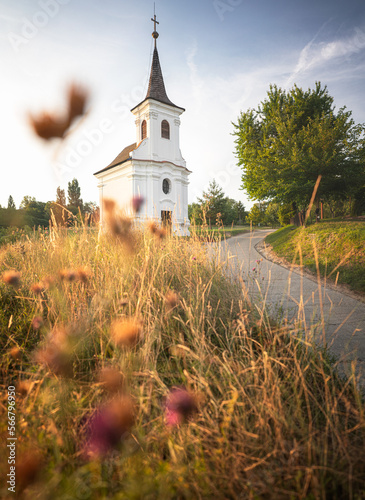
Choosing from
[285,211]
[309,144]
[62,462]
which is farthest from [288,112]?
[62,462]

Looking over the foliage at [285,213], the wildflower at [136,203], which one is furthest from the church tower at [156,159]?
the wildflower at [136,203]

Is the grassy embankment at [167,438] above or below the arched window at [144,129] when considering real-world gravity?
below

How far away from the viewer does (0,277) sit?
11.1 ft

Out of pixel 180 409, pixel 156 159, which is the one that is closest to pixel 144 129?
pixel 156 159

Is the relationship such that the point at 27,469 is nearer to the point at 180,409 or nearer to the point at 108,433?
the point at 108,433

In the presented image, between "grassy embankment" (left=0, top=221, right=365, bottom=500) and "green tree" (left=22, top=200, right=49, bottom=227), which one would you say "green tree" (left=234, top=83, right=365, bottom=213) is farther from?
"green tree" (left=22, top=200, right=49, bottom=227)

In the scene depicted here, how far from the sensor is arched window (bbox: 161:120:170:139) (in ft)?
84.5

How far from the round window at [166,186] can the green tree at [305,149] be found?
11436 mm

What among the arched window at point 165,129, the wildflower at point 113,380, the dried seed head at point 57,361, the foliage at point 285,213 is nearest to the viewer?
the wildflower at point 113,380

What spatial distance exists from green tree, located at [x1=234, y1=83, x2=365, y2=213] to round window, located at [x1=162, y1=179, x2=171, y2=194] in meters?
11.4

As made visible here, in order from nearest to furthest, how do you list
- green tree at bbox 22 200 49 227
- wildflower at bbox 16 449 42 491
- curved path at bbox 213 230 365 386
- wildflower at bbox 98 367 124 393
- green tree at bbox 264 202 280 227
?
1. wildflower at bbox 16 449 42 491
2. wildflower at bbox 98 367 124 393
3. curved path at bbox 213 230 365 386
4. green tree at bbox 22 200 49 227
5. green tree at bbox 264 202 280 227

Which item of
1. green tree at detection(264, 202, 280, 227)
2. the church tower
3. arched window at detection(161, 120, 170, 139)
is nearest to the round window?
the church tower

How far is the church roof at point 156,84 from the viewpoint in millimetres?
25047

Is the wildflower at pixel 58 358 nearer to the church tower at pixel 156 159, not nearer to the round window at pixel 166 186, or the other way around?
the church tower at pixel 156 159
